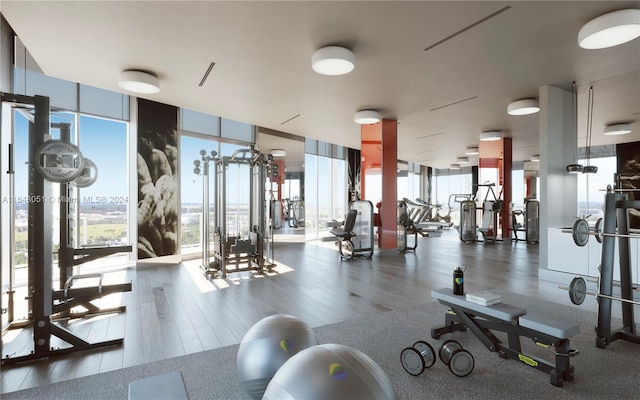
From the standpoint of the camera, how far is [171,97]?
5.25 meters

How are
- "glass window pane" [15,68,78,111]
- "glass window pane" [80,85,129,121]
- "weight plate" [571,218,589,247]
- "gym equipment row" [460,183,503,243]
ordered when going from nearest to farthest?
"weight plate" [571,218,589,247], "glass window pane" [15,68,78,111], "glass window pane" [80,85,129,121], "gym equipment row" [460,183,503,243]

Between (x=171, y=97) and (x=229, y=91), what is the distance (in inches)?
39.9

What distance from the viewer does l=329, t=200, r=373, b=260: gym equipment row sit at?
645 centimetres

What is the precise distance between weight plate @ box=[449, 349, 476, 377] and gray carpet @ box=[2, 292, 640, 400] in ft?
0.15

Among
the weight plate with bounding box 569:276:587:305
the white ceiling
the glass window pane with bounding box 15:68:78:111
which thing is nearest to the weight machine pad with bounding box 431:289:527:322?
the weight plate with bounding box 569:276:587:305

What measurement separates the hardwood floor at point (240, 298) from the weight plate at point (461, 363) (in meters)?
1.22

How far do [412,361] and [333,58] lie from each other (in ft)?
9.55

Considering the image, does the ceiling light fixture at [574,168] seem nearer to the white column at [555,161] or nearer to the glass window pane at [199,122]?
the white column at [555,161]

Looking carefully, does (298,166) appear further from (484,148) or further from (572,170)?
(572,170)

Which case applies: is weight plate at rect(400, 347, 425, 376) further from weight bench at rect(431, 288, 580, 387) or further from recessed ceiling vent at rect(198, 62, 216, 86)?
recessed ceiling vent at rect(198, 62, 216, 86)

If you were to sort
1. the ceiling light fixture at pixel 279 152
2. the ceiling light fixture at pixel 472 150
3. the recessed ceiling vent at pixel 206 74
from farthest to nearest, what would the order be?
the ceiling light fixture at pixel 472 150, the ceiling light fixture at pixel 279 152, the recessed ceiling vent at pixel 206 74

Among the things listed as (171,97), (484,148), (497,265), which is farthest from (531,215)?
(171,97)

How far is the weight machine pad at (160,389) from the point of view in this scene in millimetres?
1296

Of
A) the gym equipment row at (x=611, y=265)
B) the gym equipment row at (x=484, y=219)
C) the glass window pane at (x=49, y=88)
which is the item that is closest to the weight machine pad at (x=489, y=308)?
the gym equipment row at (x=611, y=265)
